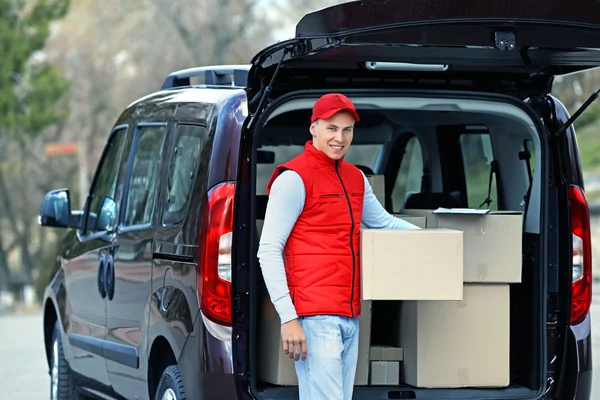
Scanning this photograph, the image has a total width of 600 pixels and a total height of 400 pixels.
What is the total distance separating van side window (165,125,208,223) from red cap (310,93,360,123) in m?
0.66

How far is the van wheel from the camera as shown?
5223mm

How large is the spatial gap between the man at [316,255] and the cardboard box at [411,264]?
63 millimetres

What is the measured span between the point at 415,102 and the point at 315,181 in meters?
0.89

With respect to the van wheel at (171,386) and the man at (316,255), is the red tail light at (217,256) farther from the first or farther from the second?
the van wheel at (171,386)

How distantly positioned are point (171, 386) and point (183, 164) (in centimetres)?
97

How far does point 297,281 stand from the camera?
4766 millimetres

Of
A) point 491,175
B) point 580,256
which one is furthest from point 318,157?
point 491,175

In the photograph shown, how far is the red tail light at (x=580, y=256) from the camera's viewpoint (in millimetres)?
5477

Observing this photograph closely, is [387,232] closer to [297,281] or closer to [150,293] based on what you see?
[297,281]

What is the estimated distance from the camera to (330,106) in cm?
475

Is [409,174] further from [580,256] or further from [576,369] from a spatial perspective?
[576,369]

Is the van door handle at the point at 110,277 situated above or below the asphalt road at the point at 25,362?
above

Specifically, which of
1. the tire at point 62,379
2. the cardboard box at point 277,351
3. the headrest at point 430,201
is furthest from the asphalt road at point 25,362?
the cardboard box at point 277,351

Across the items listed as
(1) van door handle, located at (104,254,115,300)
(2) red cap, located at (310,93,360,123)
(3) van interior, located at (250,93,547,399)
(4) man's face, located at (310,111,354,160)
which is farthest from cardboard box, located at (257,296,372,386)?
(1) van door handle, located at (104,254,115,300)
